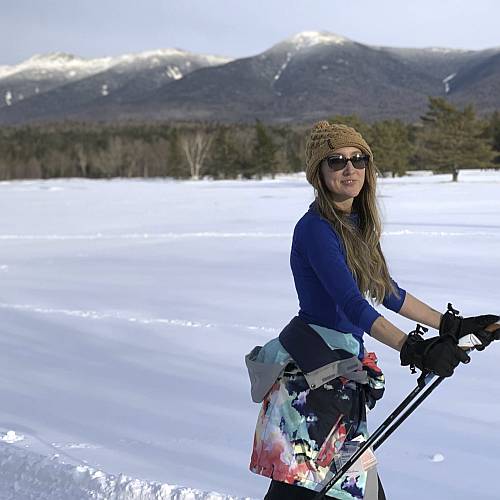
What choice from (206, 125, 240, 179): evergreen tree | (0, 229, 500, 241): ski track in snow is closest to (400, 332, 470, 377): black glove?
(0, 229, 500, 241): ski track in snow

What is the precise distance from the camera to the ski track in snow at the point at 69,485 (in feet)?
9.91

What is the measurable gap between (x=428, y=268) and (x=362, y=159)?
25.8ft

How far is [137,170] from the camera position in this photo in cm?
7900

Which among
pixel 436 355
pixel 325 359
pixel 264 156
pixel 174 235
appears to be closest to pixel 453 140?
pixel 264 156

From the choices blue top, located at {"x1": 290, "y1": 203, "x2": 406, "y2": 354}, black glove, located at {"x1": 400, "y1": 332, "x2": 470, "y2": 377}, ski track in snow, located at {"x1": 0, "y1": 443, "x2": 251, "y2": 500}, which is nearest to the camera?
black glove, located at {"x1": 400, "y1": 332, "x2": 470, "y2": 377}

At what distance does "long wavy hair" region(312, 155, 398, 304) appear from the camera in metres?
1.94

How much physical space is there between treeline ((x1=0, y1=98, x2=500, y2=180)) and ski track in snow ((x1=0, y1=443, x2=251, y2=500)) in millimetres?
32762

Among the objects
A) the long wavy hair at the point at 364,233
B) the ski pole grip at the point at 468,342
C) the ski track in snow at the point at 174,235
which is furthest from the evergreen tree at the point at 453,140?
the ski pole grip at the point at 468,342

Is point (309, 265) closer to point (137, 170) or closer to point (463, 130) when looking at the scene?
point (463, 130)

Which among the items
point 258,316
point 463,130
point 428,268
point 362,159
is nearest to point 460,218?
point 428,268

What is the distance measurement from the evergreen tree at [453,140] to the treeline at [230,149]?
0.19ft

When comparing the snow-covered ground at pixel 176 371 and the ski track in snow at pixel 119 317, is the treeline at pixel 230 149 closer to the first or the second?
the snow-covered ground at pixel 176 371

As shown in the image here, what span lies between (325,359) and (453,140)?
128ft

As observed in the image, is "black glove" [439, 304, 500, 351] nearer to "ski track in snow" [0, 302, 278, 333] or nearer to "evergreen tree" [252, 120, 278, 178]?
"ski track in snow" [0, 302, 278, 333]
